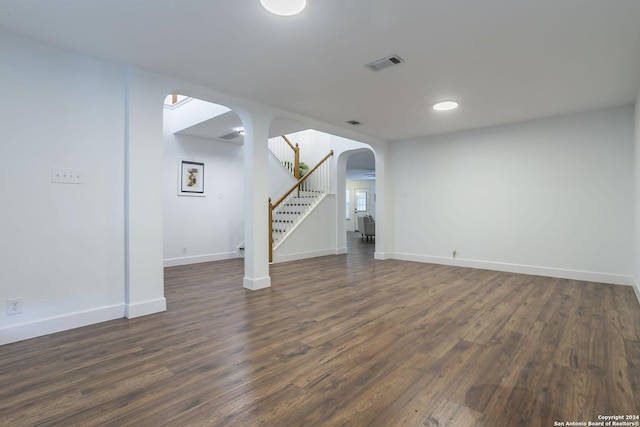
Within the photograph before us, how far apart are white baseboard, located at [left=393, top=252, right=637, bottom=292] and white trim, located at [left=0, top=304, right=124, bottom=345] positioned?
5094mm

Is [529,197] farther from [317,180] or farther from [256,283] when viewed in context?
[317,180]

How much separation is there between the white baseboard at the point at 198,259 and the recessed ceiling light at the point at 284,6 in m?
4.89

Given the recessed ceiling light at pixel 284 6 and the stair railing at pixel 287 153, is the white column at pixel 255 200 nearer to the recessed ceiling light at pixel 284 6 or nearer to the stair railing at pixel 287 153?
the recessed ceiling light at pixel 284 6

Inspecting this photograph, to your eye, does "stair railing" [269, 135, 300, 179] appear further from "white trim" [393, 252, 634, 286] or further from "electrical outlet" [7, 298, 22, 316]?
"electrical outlet" [7, 298, 22, 316]

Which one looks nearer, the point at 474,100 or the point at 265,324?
the point at 265,324

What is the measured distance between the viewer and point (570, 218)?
15.3 ft

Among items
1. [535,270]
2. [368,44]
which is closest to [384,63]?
[368,44]

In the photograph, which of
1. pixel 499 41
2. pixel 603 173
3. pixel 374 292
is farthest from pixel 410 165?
pixel 499 41

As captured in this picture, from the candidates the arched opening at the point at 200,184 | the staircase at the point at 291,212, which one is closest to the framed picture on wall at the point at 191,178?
the arched opening at the point at 200,184

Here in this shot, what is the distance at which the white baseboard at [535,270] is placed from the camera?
14.3ft

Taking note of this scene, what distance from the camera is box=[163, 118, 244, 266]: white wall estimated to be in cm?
587

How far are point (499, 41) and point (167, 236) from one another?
563 centimetres

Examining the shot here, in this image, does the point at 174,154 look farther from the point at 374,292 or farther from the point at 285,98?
the point at 374,292

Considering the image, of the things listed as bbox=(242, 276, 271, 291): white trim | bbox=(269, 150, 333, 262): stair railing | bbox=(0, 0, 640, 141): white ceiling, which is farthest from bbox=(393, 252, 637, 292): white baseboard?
bbox=(242, 276, 271, 291): white trim
